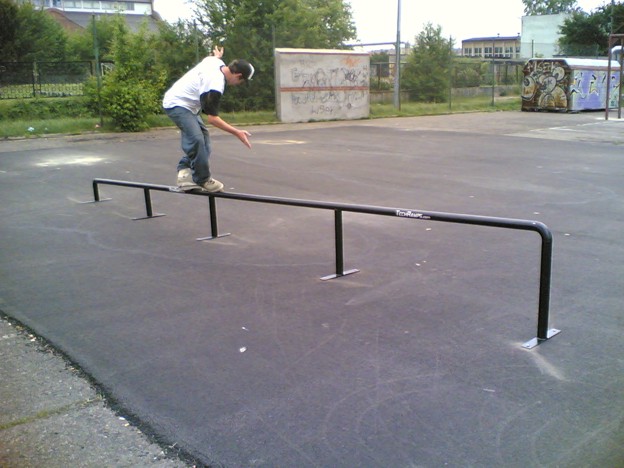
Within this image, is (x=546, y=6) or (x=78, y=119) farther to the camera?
(x=546, y=6)

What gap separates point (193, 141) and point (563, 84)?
1003 inches

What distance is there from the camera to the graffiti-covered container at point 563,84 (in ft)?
90.9

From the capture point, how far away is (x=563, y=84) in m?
28.0

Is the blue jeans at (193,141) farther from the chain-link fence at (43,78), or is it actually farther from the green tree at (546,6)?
the green tree at (546,6)

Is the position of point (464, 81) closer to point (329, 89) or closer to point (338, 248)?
point (329, 89)

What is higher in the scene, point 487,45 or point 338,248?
point 487,45

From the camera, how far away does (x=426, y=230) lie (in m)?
7.46

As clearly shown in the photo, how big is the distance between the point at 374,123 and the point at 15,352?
20.5 meters

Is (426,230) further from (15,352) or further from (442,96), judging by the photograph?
(442,96)

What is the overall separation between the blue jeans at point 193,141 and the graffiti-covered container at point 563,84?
2470 centimetres

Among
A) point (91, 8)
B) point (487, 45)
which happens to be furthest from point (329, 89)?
point (487, 45)

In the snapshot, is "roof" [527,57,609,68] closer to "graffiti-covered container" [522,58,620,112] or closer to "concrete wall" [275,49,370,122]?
"graffiti-covered container" [522,58,620,112]

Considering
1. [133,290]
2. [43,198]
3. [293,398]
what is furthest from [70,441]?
[43,198]

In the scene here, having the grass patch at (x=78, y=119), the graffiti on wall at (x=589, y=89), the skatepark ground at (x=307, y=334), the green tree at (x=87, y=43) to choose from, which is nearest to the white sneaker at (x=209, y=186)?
the skatepark ground at (x=307, y=334)
